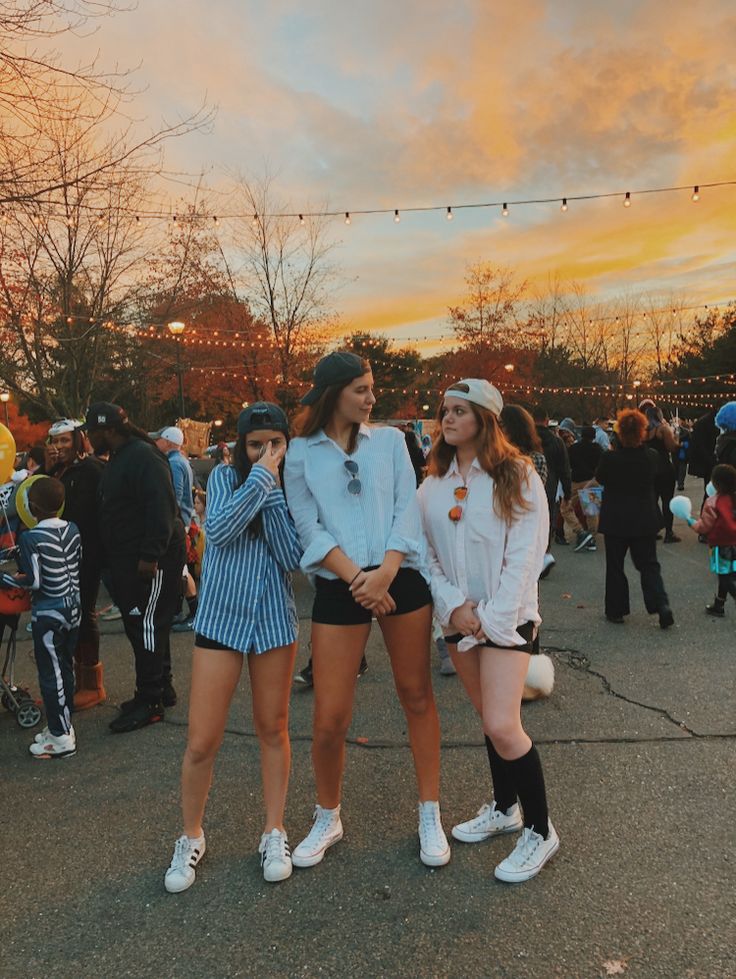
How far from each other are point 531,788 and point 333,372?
1709 millimetres

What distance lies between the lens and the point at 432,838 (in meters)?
2.71

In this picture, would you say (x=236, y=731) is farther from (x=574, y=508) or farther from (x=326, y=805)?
(x=574, y=508)

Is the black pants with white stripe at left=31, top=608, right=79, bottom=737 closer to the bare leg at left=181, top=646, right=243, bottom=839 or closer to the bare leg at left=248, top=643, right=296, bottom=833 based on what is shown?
the bare leg at left=181, top=646, right=243, bottom=839

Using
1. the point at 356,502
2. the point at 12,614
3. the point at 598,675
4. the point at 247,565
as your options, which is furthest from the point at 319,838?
the point at 598,675

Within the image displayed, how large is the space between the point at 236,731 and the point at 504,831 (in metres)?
1.80

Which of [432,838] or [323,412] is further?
[432,838]

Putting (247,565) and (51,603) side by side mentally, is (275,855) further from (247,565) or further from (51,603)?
(51,603)

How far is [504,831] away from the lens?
113 inches

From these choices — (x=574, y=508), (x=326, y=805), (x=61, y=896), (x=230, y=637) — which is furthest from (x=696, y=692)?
(x=574, y=508)

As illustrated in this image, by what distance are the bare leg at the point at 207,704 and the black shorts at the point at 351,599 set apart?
0.39 m

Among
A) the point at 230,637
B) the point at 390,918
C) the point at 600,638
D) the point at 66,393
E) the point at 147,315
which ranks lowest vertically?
the point at 600,638

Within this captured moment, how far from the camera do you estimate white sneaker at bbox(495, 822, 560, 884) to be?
2.53 meters

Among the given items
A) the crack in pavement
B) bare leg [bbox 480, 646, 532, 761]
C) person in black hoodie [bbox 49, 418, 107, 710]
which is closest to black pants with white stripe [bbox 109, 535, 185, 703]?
person in black hoodie [bbox 49, 418, 107, 710]

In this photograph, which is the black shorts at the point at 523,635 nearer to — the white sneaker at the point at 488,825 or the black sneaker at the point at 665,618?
the white sneaker at the point at 488,825
